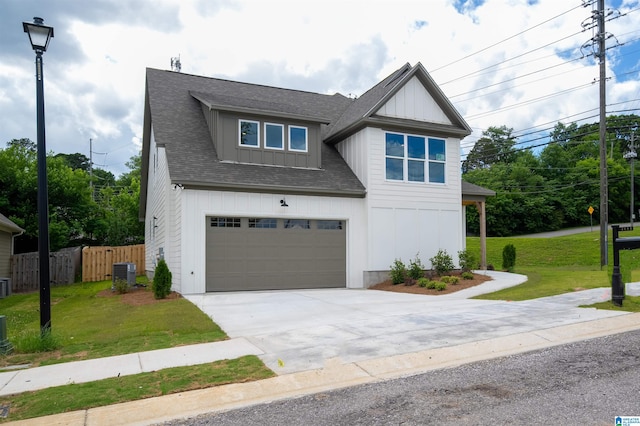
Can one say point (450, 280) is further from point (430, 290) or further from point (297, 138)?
point (297, 138)

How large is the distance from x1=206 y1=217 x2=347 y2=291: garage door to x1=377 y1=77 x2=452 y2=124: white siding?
4.66 m

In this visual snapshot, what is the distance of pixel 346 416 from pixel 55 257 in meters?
19.5

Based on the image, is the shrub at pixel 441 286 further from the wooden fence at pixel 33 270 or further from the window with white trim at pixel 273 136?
the wooden fence at pixel 33 270

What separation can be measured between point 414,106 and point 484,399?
1396 cm

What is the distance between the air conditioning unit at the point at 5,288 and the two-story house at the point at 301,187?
18.5 feet

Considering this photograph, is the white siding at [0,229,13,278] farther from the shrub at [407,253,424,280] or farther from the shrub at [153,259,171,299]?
the shrub at [407,253,424,280]

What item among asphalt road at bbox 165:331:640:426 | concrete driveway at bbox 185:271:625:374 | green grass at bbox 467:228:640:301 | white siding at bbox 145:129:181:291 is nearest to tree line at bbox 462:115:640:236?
green grass at bbox 467:228:640:301

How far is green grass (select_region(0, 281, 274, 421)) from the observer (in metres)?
4.87

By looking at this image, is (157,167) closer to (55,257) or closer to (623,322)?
(55,257)

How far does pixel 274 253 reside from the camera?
1483 cm

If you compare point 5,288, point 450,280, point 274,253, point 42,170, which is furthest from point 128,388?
point 5,288

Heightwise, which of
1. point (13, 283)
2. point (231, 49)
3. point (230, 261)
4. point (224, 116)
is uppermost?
point (231, 49)

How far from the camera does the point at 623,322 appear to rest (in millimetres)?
7871

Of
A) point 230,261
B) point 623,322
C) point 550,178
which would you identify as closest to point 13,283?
point 230,261
